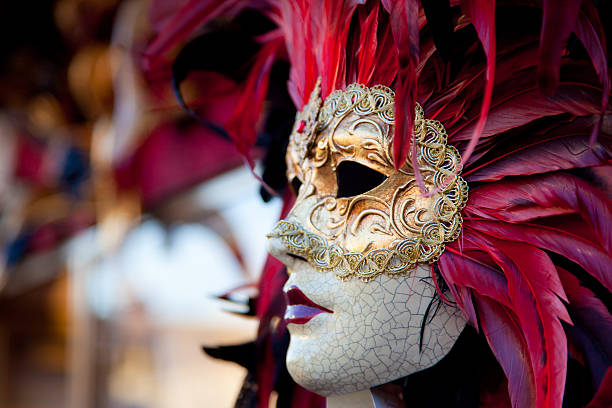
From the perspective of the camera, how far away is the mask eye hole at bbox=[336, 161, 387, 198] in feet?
2.63

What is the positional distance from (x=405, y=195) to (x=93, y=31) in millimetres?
2208

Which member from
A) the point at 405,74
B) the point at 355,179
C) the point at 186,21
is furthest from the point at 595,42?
the point at 186,21

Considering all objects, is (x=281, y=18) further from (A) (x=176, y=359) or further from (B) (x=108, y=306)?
(B) (x=108, y=306)

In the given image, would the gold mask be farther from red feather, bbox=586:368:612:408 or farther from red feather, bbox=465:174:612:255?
red feather, bbox=586:368:612:408

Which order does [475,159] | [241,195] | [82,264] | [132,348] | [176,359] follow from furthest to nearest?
[82,264]
[132,348]
[176,359]
[241,195]
[475,159]

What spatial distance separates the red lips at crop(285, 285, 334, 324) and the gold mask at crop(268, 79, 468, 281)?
1.7 inches

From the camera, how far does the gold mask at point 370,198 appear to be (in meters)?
0.77

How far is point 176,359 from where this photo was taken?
2350mm

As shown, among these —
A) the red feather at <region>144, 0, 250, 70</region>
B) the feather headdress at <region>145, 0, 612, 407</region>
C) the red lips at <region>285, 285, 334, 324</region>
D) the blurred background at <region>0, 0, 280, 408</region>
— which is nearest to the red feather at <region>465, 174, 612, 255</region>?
the feather headdress at <region>145, 0, 612, 407</region>

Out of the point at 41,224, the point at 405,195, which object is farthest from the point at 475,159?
the point at 41,224

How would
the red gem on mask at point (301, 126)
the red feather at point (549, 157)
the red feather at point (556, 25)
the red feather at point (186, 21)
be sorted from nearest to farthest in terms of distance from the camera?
the red feather at point (556, 25) → the red feather at point (549, 157) → the red gem on mask at point (301, 126) → the red feather at point (186, 21)

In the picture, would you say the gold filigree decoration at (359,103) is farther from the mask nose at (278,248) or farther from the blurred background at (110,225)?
the blurred background at (110,225)

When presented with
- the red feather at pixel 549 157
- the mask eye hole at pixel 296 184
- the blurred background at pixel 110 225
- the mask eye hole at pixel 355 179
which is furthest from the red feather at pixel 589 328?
the blurred background at pixel 110 225

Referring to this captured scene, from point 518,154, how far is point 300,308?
0.31 metres
